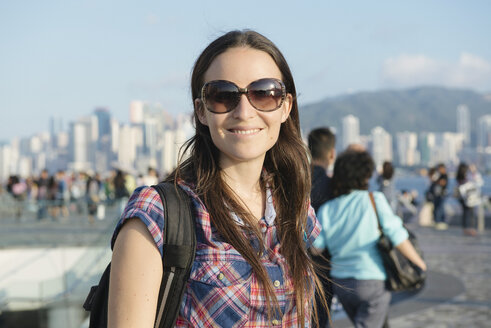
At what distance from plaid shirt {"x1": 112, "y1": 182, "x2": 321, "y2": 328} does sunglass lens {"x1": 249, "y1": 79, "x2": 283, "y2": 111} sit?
12.8 inches

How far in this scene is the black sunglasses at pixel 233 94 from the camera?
1.77 meters

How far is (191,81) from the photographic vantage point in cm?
193

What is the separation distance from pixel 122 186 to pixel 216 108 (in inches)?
612

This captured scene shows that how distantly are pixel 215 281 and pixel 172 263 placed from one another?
0.14m

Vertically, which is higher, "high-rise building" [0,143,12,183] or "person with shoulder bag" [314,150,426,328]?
"person with shoulder bag" [314,150,426,328]

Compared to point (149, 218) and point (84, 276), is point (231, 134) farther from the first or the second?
point (84, 276)

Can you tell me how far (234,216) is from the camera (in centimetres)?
178

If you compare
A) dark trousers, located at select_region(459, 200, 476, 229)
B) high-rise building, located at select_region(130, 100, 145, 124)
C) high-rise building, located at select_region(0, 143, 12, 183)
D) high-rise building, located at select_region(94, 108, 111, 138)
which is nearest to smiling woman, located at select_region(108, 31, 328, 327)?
dark trousers, located at select_region(459, 200, 476, 229)

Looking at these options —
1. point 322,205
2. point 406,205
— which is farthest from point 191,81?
point 406,205

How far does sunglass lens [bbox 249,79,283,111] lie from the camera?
179 cm

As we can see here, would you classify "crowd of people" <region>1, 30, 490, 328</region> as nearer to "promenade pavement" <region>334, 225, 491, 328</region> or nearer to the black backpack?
the black backpack

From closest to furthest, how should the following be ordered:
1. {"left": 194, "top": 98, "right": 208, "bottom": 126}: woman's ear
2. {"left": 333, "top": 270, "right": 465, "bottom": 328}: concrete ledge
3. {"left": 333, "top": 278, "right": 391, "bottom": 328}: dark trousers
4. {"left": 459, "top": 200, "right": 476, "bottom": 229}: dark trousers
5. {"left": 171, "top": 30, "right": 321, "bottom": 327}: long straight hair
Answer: {"left": 171, "top": 30, "right": 321, "bottom": 327}: long straight hair → {"left": 194, "top": 98, "right": 208, "bottom": 126}: woman's ear → {"left": 333, "top": 278, "right": 391, "bottom": 328}: dark trousers → {"left": 333, "top": 270, "right": 465, "bottom": 328}: concrete ledge → {"left": 459, "top": 200, "right": 476, "bottom": 229}: dark trousers

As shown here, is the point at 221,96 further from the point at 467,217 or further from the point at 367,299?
the point at 467,217

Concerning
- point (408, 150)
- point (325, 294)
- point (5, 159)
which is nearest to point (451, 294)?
point (325, 294)
